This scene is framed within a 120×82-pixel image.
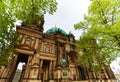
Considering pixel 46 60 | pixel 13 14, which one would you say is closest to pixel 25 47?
pixel 46 60

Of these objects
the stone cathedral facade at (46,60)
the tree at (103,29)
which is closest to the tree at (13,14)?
the tree at (103,29)

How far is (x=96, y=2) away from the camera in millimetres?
13938

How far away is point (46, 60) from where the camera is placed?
2516cm

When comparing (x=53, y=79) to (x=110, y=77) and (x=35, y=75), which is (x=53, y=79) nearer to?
(x=35, y=75)

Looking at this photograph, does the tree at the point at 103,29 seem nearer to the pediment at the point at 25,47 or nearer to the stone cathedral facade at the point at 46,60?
the stone cathedral facade at the point at 46,60

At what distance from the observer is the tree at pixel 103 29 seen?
11.7 meters

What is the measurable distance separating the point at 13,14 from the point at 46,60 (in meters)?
16.4

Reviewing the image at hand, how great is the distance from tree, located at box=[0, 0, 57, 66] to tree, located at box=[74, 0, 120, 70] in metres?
4.31

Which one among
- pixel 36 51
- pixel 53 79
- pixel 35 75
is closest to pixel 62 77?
pixel 53 79

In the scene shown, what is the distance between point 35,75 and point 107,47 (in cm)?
1350

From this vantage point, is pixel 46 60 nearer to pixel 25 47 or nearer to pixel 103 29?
pixel 25 47

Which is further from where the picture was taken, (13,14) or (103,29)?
(103,29)

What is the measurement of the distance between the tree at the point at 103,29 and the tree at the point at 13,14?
431 centimetres

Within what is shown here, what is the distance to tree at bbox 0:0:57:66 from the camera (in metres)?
9.27
